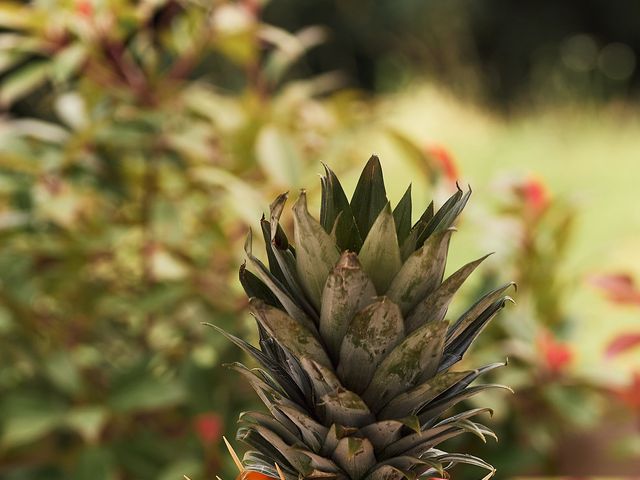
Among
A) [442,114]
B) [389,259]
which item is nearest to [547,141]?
[442,114]

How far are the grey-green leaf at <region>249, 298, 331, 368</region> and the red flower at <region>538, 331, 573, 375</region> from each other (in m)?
0.81

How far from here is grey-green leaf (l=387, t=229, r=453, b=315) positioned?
18.8 inches

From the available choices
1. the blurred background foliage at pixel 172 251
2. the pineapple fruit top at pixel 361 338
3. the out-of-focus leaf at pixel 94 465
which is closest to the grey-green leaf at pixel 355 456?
the pineapple fruit top at pixel 361 338

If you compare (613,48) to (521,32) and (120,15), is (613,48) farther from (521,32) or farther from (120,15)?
(120,15)

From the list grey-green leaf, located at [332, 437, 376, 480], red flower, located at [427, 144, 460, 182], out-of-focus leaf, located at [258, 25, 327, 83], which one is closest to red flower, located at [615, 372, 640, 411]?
red flower, located at [427, 144, 460, 182]

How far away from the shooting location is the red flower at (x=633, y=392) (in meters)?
1.18

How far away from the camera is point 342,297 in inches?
18.8

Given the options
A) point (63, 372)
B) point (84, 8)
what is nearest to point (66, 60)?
point (84, 8)

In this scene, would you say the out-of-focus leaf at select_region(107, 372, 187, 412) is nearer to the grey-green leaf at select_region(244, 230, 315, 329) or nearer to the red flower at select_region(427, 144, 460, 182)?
the red flower at select_region(427, 144, 460, 182)

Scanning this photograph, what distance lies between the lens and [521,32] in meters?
5.58

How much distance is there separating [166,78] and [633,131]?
115 inches

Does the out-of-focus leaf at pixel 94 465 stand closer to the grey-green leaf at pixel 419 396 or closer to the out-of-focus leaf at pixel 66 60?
the out-of-focus leaf at pixel 66 60

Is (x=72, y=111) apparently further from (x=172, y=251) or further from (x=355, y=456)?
(x=355, y=456)

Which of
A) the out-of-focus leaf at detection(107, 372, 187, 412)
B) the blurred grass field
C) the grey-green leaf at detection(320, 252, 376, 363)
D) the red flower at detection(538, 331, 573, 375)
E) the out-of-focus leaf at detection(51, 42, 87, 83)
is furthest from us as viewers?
the blurred grass field
